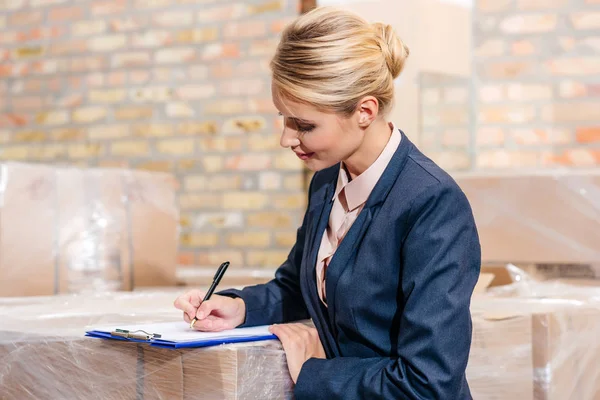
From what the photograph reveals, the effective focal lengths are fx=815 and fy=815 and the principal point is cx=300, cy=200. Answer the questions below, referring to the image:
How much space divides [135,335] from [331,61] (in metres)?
0.46

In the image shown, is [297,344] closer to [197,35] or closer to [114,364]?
[114,364]

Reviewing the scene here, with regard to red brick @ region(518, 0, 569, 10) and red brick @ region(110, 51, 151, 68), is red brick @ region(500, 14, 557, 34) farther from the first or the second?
red brick @ region(110, 51, 151, 68)

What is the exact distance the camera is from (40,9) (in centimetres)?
333

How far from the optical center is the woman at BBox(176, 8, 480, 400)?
1062 millimetres

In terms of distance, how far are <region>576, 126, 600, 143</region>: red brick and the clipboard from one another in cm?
146

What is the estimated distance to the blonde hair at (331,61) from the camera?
1134 millimetres

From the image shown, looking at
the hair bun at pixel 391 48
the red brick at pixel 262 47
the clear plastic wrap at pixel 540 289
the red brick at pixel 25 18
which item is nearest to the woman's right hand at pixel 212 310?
the hair bun at pixel 391 48

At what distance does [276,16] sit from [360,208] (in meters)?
1.78

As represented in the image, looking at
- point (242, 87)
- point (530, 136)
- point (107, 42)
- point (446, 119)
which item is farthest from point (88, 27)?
point (530, 136)

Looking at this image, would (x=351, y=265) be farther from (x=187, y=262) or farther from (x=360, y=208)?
(x=187, y=262)

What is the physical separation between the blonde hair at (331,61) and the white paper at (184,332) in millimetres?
346

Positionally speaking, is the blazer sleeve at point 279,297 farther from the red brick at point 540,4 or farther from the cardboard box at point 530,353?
the red brick at point 540,4

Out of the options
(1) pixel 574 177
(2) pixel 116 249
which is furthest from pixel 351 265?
(2) pixel 116 249

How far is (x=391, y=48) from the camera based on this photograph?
120 cm
